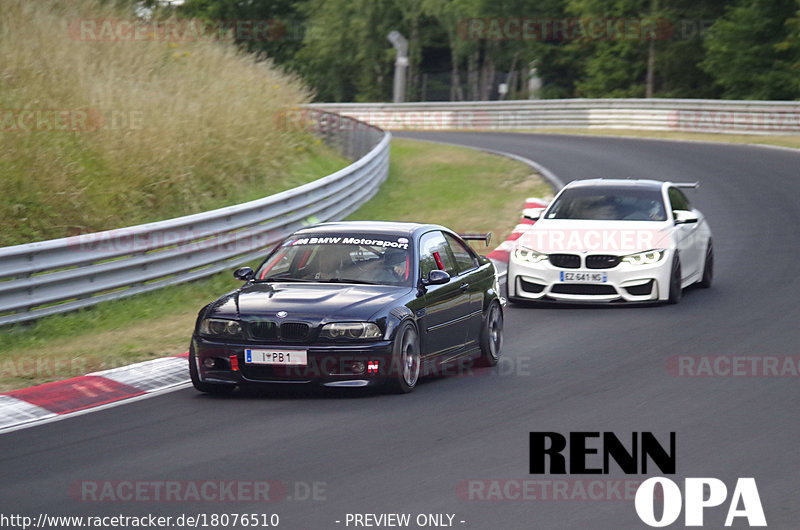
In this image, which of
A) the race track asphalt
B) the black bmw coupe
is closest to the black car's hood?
the black bmw coupe

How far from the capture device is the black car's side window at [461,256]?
11.2 m

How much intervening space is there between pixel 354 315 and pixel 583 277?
219 inches

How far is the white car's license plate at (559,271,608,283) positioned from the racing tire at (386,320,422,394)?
187 inches

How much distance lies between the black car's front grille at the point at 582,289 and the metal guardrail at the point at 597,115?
23444 mm

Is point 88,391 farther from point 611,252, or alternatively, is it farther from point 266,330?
point 611,252

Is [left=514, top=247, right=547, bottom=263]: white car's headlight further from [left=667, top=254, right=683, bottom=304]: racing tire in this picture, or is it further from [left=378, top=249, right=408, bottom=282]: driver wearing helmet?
[left=378, top=249, right=408, bottom=282]: driver wearing helmet

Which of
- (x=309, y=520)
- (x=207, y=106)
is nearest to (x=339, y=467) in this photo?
(x=309, y=520)

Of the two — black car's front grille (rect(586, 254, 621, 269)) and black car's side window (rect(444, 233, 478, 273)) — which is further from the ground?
black car's side window (rect(444, 233, 478, 273))

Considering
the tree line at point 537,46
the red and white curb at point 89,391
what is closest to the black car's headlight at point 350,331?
the red and white curb at point 89,391

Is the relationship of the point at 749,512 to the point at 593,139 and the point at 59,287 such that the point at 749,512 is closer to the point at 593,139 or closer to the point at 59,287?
the point at 59,287

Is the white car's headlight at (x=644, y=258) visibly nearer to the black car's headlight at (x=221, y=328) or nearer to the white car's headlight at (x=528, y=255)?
the white car's headlight at (x=528, y=255)

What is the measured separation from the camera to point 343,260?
10289mm

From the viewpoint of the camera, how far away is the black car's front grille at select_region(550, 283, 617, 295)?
559 inches

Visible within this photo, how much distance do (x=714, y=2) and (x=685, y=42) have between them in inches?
93.9
